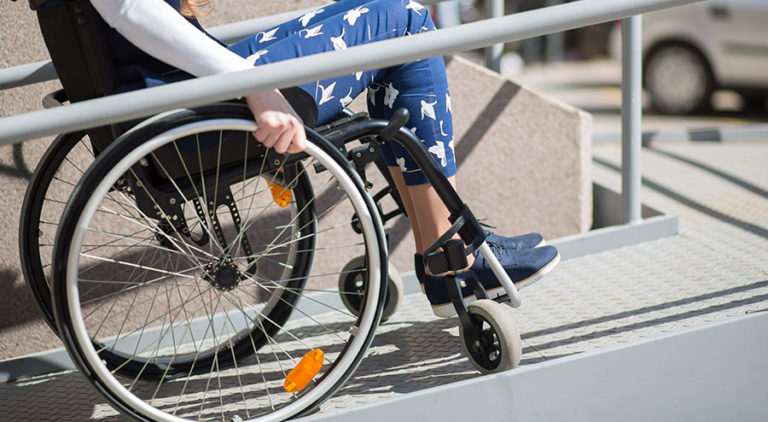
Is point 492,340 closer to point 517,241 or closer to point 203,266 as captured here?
point 517,241

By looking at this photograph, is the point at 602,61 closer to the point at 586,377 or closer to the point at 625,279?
the point at 625,279

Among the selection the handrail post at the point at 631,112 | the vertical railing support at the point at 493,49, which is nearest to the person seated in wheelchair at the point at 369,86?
the handrail post at the point at 631,112

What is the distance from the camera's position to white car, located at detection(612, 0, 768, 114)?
628 cm

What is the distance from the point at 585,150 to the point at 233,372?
1.48 metres

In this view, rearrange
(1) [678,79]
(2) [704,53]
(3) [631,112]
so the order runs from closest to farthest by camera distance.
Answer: (3) [631,112], (2) [704,53], (1) [678,79]

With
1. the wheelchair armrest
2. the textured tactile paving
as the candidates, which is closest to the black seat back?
the wheelchair armrest

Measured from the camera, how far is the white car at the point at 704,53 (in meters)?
6.28

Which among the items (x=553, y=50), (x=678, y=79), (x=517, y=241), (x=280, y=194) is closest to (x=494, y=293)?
(x=517, y=241)

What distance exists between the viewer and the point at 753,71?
21.1 ft

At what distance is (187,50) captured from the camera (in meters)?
1.67

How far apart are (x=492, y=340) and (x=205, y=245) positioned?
2.49ft

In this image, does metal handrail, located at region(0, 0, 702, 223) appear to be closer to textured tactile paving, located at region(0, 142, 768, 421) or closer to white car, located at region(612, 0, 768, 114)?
textured tactile paving, located at region(0, 142, 768, 421)

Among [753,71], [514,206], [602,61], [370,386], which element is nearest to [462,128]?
→ [514,206]

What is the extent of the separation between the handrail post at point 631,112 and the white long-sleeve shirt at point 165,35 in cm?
160
